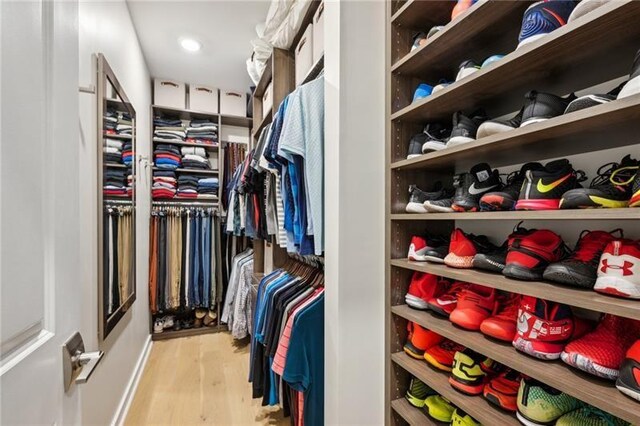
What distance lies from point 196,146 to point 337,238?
267 cm

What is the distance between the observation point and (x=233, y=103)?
323 cm

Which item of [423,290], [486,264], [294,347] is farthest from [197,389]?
[486,264]

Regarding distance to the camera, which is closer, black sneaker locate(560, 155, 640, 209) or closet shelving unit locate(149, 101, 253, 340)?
black sneaker locate(560, 155, 640, 209)

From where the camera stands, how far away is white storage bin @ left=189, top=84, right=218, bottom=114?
10.1ft

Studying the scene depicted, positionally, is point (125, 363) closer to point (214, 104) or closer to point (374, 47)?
point (374, 47)

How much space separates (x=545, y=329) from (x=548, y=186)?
357mm

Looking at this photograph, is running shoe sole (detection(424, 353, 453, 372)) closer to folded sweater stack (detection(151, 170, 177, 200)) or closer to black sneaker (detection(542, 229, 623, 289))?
black sneaker (detection(542, 229, 623, 289))

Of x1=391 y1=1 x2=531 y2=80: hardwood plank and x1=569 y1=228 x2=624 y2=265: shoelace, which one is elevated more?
x1=391 y1=1 x2=531 y2=80: hardwood plank

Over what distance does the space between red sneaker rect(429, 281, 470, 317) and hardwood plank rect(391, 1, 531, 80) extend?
833mm

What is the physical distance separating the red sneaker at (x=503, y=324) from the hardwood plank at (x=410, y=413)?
445 mm

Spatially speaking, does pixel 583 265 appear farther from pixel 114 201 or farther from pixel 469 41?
pixel 114 201

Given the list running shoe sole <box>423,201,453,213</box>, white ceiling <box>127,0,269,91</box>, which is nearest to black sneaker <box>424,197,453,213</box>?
running shoe sole <box>423,201,453,213</box>

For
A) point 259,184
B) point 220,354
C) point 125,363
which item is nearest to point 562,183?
point 259,184

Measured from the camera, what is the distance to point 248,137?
11.6 feet
